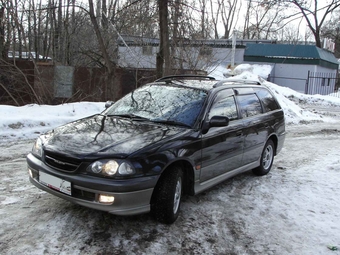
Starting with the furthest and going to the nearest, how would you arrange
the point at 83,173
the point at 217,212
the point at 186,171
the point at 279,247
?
1. the point at 217,212
2. the point at 186,171
3. the point at 279,247
4. the point at 83,173

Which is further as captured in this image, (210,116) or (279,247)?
(210,116)

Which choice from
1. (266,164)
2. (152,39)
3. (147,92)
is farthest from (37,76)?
(266,164)

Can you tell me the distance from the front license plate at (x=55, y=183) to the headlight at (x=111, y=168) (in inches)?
12.4

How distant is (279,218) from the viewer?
4141 millimetres

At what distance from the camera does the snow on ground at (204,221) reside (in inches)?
129

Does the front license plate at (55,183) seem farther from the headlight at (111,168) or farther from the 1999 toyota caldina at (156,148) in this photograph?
the headlight at (111,168)

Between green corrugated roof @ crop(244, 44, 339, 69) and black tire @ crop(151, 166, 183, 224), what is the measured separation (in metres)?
26.0

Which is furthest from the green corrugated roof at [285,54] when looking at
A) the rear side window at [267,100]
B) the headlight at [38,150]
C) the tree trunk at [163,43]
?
the headlight at [38,150]

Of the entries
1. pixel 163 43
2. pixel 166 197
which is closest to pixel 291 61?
pixel 163 43

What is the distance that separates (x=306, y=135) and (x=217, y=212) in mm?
6696

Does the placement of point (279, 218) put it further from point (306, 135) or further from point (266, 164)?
point (306, 135)

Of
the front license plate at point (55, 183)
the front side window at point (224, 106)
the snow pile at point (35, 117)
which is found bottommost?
the snow pile at point (35, 117)

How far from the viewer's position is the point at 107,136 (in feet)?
11.9

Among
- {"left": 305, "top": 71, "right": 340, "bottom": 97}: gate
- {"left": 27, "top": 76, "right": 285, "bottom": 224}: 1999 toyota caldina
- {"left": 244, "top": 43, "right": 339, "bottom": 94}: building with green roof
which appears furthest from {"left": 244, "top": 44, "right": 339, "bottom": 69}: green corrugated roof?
{"left": 27, "top": 76, "right": 285, "bottom": 224}: 1999 toyota caldina
